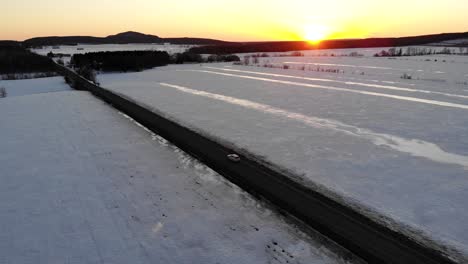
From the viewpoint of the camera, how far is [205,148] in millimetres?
9352

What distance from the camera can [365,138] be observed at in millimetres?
10086

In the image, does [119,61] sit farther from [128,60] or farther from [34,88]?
[34,88]

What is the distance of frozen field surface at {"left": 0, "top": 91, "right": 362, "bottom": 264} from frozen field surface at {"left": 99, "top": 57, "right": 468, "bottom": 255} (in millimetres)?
1585

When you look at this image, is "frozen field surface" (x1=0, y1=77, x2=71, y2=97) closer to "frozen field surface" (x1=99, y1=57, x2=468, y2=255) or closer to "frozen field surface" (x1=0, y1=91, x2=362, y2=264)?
"frozen field surface" (x1=99, y1=57, x2=468, y2=255)

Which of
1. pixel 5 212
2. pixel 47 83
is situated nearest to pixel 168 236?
pixel 5 212

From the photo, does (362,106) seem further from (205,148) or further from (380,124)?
(205,148)

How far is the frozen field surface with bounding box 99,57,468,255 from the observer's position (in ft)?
20.0

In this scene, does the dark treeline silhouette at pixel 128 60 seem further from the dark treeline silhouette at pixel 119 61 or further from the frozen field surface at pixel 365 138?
the frozen field surface at pixel 365 138

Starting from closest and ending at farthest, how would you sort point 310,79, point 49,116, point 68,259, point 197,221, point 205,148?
point 68,259 → point 197,221 → point 205,148 → point 49,116 → point 310,79

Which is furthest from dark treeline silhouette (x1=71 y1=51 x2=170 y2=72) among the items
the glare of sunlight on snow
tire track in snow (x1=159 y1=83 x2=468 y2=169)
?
the glare of sunlight on snow

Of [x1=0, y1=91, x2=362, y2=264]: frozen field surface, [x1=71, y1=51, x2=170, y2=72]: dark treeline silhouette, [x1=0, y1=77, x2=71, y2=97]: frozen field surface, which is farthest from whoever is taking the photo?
[x1=71, y1=51, x2=170, y2=72]: dark treeline silhouette

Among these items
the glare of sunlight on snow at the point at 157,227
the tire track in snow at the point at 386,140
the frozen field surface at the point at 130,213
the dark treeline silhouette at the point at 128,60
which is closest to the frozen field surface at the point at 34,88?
the dark treeline silhouette at the point at 128,60

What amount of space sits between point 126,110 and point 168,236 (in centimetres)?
1065

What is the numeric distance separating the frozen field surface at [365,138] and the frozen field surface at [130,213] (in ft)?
5.20
